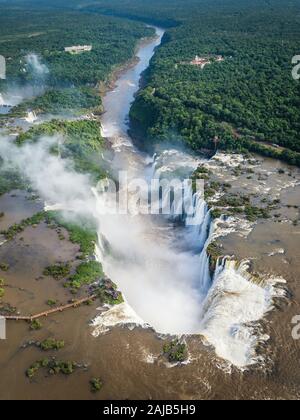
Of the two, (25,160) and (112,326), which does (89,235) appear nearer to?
(112,326)

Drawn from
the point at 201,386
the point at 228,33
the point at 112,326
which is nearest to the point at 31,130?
the point at 112,326
